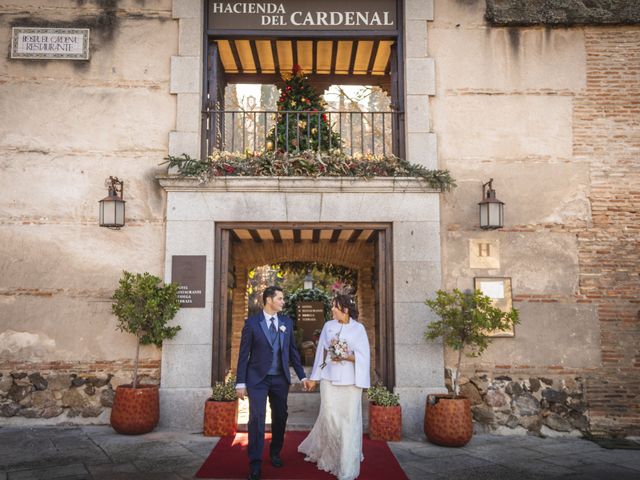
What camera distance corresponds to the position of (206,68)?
8023 millimetres

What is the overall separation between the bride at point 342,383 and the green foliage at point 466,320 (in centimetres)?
195

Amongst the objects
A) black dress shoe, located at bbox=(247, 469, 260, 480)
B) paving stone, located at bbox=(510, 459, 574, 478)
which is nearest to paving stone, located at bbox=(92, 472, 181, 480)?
black dress shoe, located at bbox=(247, 469, 260, 480)

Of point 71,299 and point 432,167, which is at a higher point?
point 432,167

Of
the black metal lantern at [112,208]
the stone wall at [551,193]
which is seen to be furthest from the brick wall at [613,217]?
the black metal lantern at [112,208]

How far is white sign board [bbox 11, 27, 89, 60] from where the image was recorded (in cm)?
764

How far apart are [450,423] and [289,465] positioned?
2.03 metres

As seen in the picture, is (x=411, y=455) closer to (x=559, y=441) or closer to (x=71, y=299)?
(x=559, y=441)

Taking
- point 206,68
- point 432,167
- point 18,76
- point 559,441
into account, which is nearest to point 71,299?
point 18,76

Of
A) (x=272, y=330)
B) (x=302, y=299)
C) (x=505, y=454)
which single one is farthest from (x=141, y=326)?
(x=302, y=299)

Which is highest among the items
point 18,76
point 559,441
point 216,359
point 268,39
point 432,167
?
point 268,39

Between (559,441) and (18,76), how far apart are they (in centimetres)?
886

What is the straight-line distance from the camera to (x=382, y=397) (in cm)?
675

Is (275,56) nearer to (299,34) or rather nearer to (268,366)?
(299,34)

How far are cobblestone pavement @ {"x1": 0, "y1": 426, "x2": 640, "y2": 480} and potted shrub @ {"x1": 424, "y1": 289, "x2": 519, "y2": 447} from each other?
0.21 m
